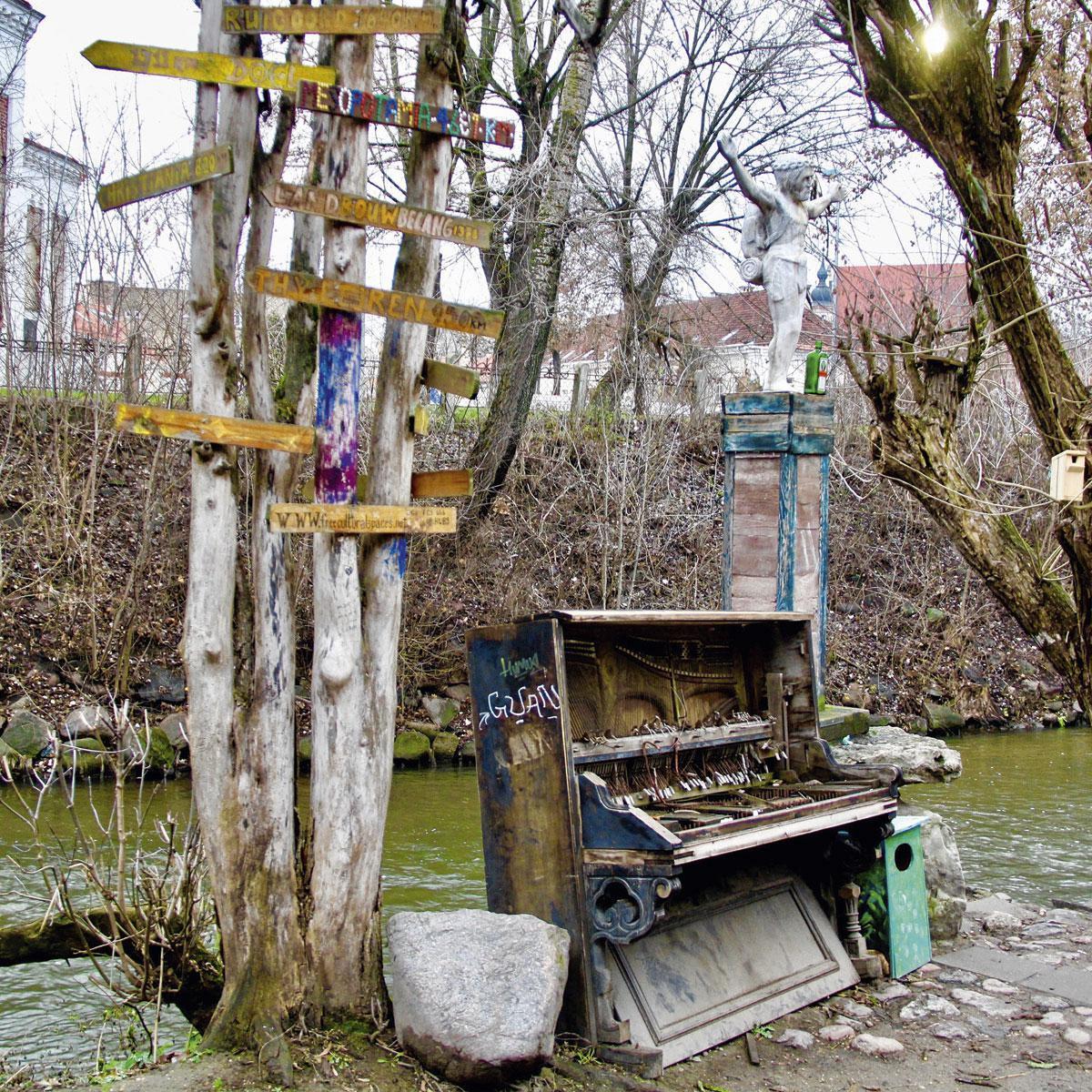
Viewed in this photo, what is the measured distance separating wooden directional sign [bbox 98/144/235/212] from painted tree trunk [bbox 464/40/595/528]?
420 inches

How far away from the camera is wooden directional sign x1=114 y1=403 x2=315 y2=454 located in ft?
14.7

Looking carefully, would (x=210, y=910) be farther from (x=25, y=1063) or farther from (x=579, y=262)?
(x=579, y=262)

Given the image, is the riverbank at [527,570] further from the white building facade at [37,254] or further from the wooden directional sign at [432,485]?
the wooden directional sign at [432,485]

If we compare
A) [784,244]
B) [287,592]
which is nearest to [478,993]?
[287,592]

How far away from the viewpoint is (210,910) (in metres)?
5.45

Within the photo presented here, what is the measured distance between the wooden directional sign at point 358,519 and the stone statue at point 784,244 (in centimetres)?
492

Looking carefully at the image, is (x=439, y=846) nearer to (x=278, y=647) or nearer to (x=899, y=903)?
(x=899, y=903)

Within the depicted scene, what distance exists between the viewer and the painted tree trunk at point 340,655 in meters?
4.77

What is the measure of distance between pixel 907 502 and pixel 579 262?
8.18 metres

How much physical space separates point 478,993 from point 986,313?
4.37 m

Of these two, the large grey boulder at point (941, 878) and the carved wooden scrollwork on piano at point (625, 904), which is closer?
the carved wooden scrollwork on piano at point (625, 904)

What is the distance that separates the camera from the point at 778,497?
896cm

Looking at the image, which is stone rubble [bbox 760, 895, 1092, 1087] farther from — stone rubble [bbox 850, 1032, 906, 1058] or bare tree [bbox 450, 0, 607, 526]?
bare tree [bbox 450, 0, 607, 526]

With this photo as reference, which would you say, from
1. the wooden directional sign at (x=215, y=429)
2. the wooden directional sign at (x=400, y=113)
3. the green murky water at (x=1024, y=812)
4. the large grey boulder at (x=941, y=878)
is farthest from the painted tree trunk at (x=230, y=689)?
the green murky water at (x=1024, y=812)
